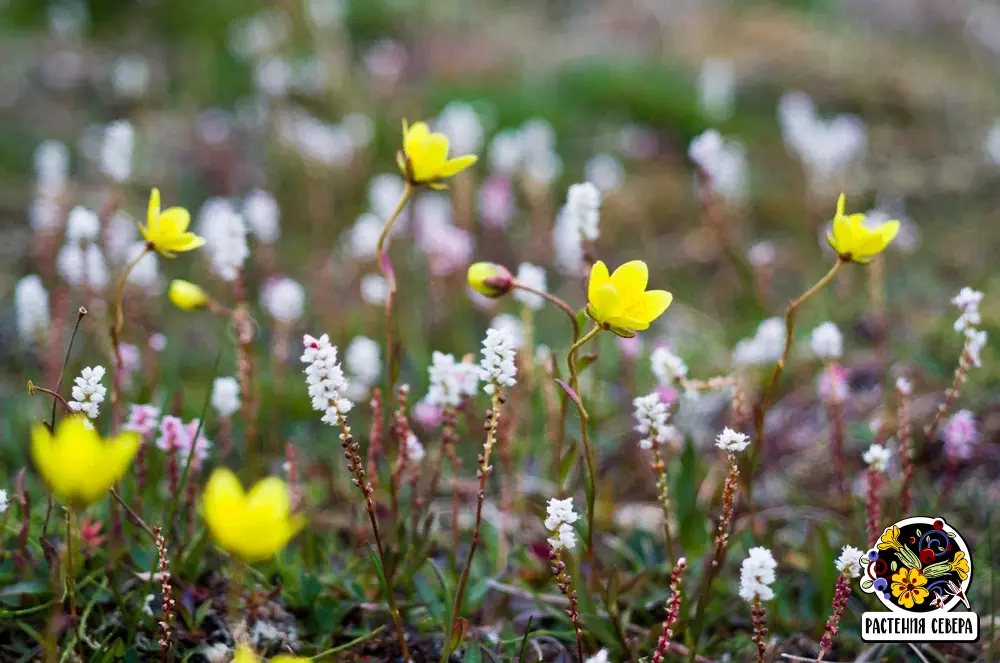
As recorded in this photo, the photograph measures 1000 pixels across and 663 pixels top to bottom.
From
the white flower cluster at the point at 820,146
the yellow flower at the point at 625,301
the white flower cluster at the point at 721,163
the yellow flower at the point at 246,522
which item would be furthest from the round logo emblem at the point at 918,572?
the white flower cluster at the point at 820,146

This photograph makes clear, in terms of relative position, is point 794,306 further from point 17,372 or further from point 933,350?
point 17,372

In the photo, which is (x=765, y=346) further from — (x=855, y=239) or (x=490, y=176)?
(x=490, y=176)

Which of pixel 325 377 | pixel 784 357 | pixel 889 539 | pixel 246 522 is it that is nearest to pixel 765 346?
pixel 889 539

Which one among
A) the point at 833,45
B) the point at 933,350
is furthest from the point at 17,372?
the point at 833,45

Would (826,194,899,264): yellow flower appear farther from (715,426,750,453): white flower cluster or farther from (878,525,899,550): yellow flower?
(878,525,899,550): yellow flower

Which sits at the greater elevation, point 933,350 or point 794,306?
point 794,306

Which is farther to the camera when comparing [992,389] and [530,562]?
[992,389]
